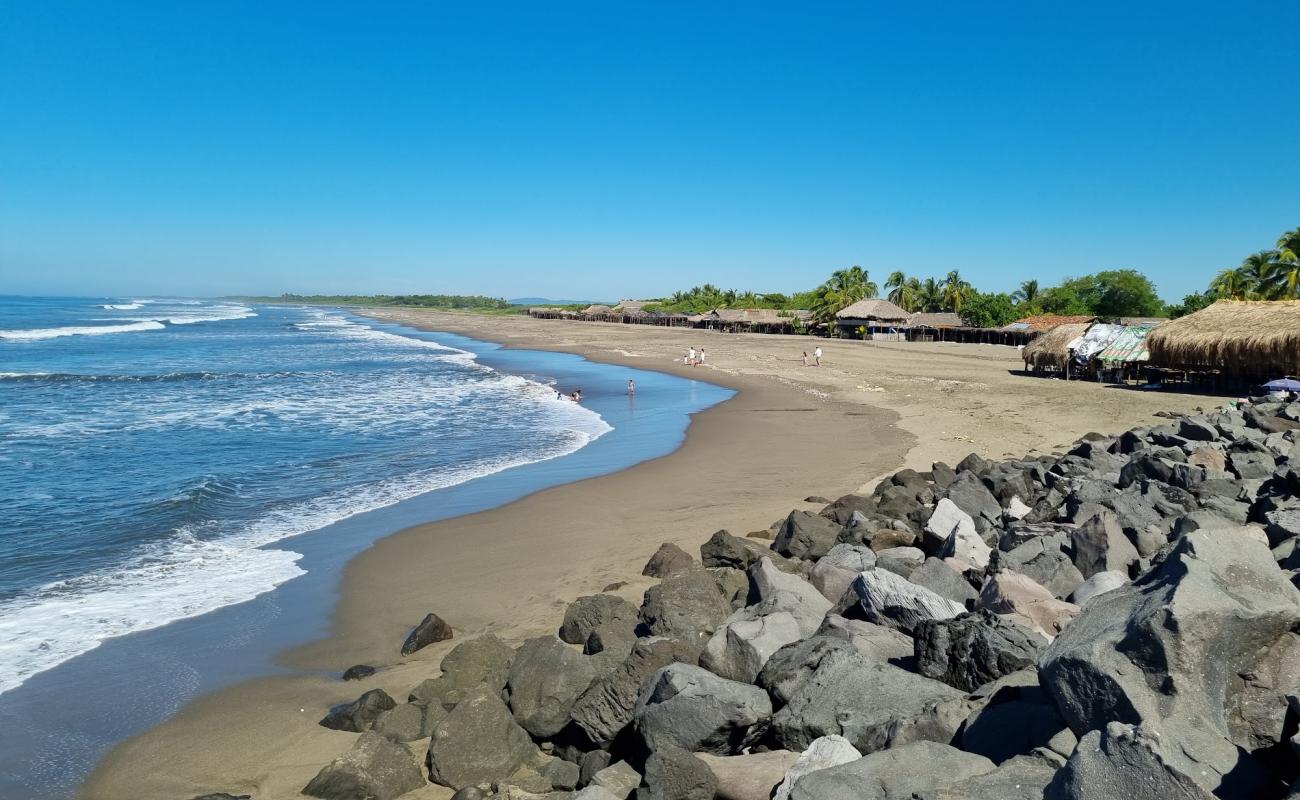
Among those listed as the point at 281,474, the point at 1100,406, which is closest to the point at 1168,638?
the point at 281,474

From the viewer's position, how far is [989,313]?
67.8 m

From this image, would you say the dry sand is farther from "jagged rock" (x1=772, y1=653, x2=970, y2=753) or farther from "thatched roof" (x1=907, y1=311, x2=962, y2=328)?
"thatched roof" (x1=907, y1=311, x2=962, y2=328)

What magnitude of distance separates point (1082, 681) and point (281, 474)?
15351 mm

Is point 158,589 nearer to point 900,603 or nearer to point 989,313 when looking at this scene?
point 900,603

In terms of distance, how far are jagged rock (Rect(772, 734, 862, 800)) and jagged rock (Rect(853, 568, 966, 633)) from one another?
1853 millimetres

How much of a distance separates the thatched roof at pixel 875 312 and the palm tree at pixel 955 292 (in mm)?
15801

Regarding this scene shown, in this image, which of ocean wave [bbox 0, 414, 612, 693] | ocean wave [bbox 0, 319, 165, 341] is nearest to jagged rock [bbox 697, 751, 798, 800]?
ocean wave [bbox 0, 414, 612, 693]

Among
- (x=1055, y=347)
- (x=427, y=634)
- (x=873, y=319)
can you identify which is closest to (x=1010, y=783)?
(x=427, y=634)

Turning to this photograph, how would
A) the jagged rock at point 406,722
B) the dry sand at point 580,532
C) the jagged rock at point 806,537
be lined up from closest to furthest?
1. the jagged rock at point 406,722
2. the dry sand at point 580,532
3. the jagged rock at point 806,537

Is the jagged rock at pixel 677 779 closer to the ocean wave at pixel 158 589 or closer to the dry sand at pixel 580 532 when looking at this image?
the dry sand at pixel 580 532

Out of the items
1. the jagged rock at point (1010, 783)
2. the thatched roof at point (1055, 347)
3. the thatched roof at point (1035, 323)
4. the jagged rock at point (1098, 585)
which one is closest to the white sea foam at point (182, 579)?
the jagged rock at point (1010, 783)

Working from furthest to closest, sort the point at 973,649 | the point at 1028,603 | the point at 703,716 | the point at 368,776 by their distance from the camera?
the point at 1028,603 < the point at 368,776 < the point at 973,649 < the point at 703,716

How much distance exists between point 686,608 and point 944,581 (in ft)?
7.57

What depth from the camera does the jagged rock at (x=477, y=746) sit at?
561 centimetres
